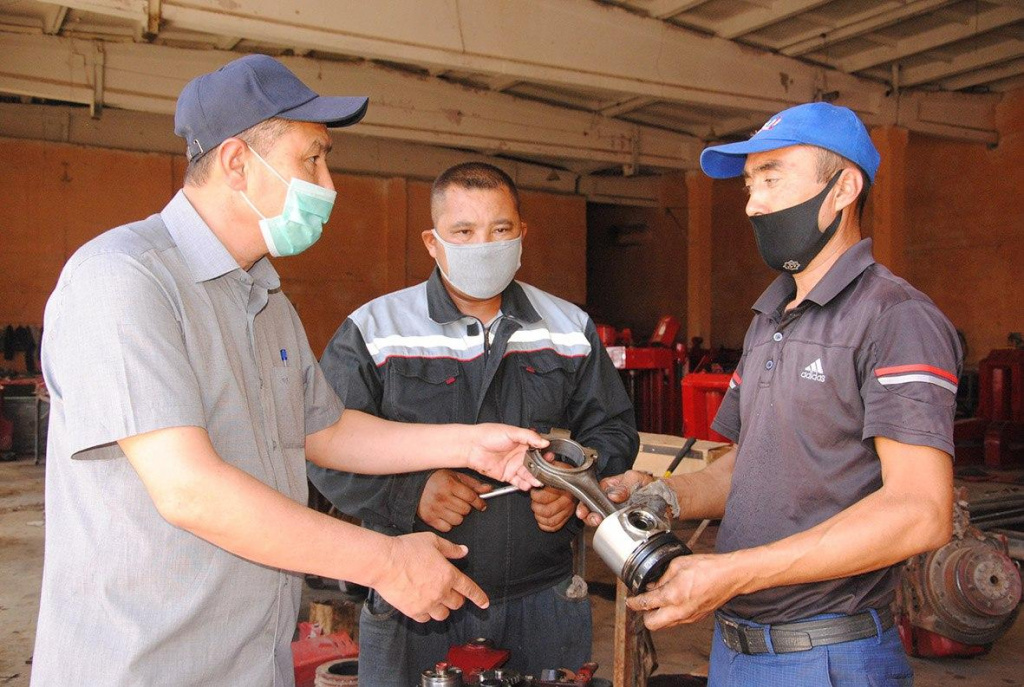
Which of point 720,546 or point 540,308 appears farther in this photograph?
point 540,308

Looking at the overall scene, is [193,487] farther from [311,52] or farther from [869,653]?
[311,52]

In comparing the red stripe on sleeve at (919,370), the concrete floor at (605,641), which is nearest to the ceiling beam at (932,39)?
the concrete floor at (605,641)

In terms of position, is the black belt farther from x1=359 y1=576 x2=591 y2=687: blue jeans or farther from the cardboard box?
the cardboard box

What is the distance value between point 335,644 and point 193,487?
2203 mm

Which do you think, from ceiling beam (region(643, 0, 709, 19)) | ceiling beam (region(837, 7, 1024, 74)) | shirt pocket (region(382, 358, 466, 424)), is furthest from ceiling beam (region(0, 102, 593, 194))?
shirt pocket (region(382, 358, 466, 424))

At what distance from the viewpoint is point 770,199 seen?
1.79m

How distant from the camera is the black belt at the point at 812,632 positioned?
1623 mm

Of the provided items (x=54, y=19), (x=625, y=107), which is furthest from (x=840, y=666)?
(x=625, y=107)

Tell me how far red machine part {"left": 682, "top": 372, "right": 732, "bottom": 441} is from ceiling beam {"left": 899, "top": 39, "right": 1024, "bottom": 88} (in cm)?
505

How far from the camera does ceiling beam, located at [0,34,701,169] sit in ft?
27.7

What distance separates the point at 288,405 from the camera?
1677 mm

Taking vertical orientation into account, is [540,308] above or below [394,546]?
above

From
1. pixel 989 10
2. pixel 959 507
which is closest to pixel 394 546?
pixel 959 507

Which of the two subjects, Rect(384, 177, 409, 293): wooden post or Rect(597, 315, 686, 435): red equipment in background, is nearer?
Rect(597, 315, 686, 435): red equipment in background
